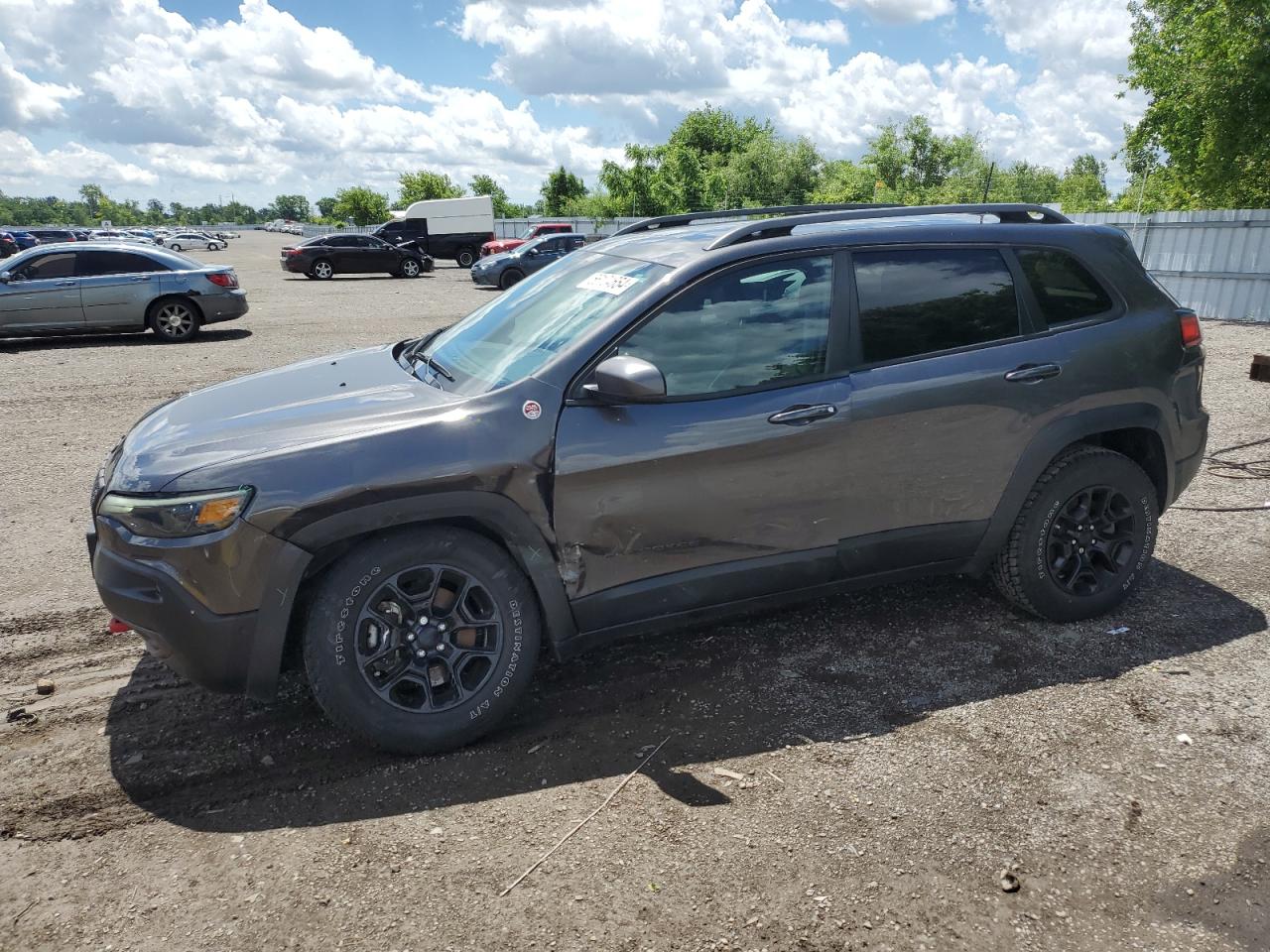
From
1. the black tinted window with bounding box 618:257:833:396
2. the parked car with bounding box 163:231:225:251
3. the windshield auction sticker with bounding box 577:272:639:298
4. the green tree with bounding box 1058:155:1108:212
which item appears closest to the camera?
the black tinted window with bounding box 618:257:833:396

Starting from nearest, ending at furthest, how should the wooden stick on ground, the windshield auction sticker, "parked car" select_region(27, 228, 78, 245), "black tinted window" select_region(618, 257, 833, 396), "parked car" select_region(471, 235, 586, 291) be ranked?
the wooden stick on ground, "black tinted window" select_region(618, 257, 833, 396), the windshield auction sticker, "parked car" select_region(471, 235, 586, 291), "parked car" select_region(27, 228, 78, 245)

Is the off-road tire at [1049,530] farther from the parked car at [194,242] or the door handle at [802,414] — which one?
the parked car at [194,242]

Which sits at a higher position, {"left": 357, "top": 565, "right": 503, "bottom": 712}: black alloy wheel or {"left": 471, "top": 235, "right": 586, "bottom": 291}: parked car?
{"left": 471, "top": 235, "right": 586, "bottom": 291}: parked car

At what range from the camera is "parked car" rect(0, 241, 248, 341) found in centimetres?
1351

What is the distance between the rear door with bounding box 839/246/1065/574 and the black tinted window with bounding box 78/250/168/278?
1348 cm

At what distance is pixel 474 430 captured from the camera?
10.5 feet

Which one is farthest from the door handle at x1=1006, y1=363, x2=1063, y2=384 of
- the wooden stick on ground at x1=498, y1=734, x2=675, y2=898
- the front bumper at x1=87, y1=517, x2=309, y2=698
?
the front bumper at x1=87, y1=517, x2=309, y2=698

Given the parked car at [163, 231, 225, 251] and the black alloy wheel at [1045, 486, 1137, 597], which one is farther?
the parked car at [163, 231, 225, 251]

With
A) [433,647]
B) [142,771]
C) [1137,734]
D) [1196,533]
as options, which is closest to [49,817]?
[142,771]

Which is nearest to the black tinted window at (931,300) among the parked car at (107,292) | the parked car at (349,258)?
the parked car at (107,292)

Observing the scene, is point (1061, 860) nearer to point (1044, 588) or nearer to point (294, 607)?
point (1044, 588)

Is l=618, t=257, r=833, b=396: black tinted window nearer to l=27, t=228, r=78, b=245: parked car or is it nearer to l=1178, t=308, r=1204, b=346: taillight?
l=1178, t=308, r=1204, b=346: taillight

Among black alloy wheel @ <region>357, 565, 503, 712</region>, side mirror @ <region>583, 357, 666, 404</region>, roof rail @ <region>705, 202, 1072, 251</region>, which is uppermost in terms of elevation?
roof rail @ <region>705, 202, 1072, 251</region>

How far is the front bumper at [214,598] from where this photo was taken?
9.74 ft
